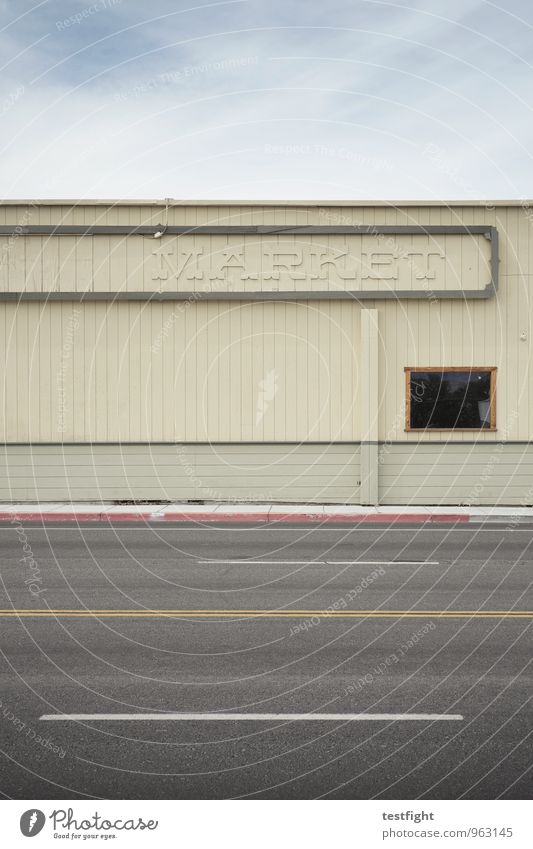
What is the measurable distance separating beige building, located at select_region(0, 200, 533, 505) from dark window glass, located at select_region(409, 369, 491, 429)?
6cm

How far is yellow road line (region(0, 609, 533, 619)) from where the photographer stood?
894cm

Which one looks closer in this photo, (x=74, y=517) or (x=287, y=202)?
(x=74, y=517)

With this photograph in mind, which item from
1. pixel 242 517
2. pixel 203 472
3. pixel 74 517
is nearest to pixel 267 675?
pixel 242 517

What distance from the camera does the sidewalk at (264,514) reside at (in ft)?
57.7

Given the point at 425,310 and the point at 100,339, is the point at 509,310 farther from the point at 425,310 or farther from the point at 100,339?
the point at 100,339

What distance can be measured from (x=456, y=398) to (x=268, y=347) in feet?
16.1

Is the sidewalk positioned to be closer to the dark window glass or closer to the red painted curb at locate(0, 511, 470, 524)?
the red painted curb at locate(0, 511, 470, 524)

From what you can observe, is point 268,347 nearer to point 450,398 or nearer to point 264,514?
point 264,514

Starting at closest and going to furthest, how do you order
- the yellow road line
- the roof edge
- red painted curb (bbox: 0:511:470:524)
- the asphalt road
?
1. the asphalt road
2. the yellow road line
3. red painted curb (bbox: 0:511:470:524)
4. the roof edge

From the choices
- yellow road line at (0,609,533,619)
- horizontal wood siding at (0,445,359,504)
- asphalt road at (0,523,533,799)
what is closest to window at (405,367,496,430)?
horizontal wood siding at (0,445,359,504)

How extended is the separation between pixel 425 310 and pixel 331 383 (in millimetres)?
2972

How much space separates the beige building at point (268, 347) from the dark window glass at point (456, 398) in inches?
2.2

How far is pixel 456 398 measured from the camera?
20250 millimetres

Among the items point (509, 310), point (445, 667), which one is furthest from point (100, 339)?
point (445, 667)
